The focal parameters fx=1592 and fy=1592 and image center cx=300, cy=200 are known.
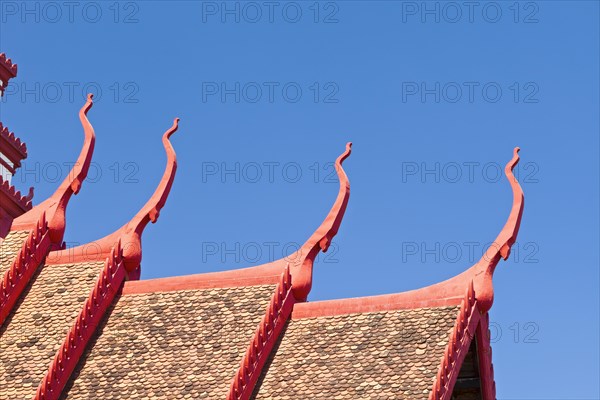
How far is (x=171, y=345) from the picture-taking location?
22.8 meters

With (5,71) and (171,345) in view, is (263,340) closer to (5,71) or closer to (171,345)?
(171,345)

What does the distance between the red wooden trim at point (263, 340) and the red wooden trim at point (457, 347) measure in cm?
266

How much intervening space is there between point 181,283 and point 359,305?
285 cm

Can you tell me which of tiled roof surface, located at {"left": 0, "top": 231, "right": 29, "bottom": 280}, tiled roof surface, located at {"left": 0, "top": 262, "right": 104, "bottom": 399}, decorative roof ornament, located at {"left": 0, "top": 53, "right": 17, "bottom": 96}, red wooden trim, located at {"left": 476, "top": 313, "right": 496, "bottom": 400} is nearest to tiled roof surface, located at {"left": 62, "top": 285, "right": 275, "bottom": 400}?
tiled roof surface, located at {"left": 0, "top": 262, "right": 104, "bottom": 399}

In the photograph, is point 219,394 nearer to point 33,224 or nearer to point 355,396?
point 355,396

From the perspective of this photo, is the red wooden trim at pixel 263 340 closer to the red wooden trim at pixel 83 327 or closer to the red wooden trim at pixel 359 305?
the red wooden trim at pixel 359 305

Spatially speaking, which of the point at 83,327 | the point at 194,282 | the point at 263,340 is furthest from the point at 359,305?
Answer: the point at 83,327

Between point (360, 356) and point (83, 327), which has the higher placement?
point (83, 327)

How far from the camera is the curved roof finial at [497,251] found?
22359mm

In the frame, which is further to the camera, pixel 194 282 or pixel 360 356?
pixel 194 282

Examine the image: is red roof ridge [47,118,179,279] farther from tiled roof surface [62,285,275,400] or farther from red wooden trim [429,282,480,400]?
red wooden trim [429,282,480,400]

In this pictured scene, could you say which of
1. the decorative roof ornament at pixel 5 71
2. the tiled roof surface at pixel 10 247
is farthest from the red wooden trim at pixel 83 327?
the decorative roof ornament at pixel 5 71

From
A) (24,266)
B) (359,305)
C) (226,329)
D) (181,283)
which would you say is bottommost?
(226,329)

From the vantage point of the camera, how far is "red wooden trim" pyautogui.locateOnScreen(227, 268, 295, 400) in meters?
21.6
